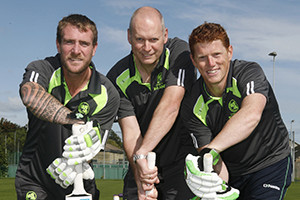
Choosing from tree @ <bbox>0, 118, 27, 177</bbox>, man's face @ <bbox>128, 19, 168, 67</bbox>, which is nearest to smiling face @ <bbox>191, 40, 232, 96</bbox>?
man's face @ <bbox>128, 19, 168, 67</bbox>

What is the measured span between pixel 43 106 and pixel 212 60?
170cm

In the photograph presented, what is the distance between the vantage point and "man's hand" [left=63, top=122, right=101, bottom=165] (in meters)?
3.92

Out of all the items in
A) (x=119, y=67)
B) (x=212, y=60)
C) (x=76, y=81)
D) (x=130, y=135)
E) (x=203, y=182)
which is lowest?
(x=203, y=182)

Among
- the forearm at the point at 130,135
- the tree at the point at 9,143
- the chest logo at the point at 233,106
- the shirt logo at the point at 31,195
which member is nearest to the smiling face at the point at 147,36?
the forearm at the point at 130,135

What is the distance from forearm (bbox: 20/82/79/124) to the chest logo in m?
1.51

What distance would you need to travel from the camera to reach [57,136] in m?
4.68

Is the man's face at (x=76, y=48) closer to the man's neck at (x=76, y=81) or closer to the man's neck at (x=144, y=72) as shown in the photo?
the man's neck at (x=76, y=81)

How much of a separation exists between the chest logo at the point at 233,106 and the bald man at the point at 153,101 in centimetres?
62

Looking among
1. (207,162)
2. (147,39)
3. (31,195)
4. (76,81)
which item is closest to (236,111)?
(207,162)

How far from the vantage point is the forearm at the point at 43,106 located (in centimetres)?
446

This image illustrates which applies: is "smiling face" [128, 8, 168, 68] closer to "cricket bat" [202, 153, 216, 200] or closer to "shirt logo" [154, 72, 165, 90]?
"shirt logo" [154, 72, 165, 90]

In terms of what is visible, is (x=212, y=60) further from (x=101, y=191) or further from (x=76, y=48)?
(x=101, y=191)

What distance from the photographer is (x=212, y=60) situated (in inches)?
172

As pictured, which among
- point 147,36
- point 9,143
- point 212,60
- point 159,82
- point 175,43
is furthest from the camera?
point 9,143
